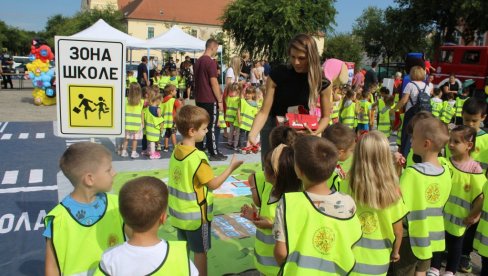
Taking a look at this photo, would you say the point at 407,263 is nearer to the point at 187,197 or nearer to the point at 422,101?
the point at 187,197

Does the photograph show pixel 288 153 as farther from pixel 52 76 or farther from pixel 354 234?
pixel 52 76

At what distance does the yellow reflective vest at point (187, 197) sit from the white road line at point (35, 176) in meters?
4.27

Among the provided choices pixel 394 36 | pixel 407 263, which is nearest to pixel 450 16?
pixel 394 36

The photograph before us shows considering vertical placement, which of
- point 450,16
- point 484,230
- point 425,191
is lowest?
point 484,230

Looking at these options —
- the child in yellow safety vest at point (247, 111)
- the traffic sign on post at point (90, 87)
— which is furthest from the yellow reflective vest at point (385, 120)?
the traffic sign on post at point (90, 87)

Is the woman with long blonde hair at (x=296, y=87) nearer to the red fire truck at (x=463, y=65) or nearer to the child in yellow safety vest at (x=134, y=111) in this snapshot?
the child in yellow safety vest at (x=134, y=111)

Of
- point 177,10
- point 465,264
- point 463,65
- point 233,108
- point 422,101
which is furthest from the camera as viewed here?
point 177,10

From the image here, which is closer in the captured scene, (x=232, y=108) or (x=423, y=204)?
(x=423, y=204)

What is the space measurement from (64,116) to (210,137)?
475 cm

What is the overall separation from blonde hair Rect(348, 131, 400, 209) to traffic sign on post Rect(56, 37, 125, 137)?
2.03 metres

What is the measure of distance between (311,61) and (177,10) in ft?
229

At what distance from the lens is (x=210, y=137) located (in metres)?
8.21

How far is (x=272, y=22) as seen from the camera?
105ft

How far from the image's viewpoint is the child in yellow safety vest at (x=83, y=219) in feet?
6.93
